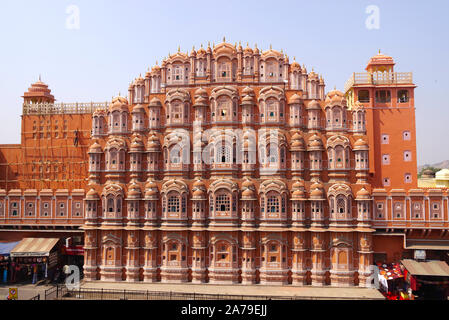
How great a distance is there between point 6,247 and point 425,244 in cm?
4128

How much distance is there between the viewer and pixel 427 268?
3419 centimetres

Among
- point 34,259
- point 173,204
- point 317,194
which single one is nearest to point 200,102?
point 173,204

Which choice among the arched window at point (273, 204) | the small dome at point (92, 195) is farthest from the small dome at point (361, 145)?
the small dome at point (92, 195)

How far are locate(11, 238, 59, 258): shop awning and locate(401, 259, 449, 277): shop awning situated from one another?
33.9 metres

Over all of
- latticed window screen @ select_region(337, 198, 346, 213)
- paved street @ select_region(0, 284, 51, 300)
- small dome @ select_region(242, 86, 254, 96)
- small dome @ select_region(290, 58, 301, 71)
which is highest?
small dome @ select_region(290, 58, 301, 71)

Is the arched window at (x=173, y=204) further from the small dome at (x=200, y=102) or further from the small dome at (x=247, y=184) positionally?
the small dome at (x=200, y=102)

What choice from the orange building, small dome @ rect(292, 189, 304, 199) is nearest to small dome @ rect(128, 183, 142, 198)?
the orange building

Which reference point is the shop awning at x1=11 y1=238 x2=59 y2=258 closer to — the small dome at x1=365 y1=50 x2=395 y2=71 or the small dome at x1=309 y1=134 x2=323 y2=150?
the small dome at x1=309 y1=134 x2=323 y2=150

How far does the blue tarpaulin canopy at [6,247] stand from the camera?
37.8 metres

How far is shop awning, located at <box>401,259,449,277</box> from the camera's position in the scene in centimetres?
3331

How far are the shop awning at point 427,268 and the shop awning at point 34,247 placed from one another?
33.9 metres

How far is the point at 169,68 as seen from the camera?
39.5m

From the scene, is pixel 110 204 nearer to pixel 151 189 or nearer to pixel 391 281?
pixel 151 189
